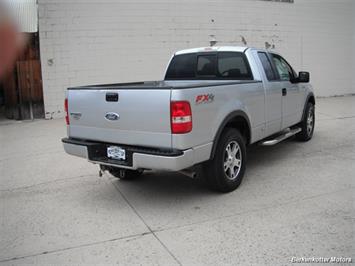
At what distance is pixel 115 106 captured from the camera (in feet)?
14.2

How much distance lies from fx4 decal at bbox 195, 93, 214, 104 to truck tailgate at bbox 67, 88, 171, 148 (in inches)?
13.9

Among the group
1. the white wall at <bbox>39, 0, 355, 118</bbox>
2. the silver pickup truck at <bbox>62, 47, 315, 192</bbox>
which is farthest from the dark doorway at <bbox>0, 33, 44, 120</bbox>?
the silver pickup truck at <bbox>62, 47, 315, 192</bbox>

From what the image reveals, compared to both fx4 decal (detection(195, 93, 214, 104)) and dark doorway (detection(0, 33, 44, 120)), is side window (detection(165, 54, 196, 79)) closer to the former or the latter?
fx4 decal (detection(195, 93, 214, 104))

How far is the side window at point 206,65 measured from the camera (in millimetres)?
5918

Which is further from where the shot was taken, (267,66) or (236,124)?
(267,66)

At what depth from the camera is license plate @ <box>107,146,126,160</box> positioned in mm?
4316

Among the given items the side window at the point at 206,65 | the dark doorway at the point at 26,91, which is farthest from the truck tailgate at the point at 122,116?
the dark doorway at the point at 26,91

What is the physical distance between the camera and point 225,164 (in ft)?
15.7

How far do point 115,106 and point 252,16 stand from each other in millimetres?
10543

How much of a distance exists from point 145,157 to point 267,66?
2931 mm

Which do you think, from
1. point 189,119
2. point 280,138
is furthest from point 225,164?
point 280,138

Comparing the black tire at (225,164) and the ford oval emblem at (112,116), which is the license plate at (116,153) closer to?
the ford oval emblem at (112,116)

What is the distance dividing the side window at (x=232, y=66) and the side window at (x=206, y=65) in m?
0.09

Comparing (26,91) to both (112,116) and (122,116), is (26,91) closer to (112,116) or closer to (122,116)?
(112,116)
